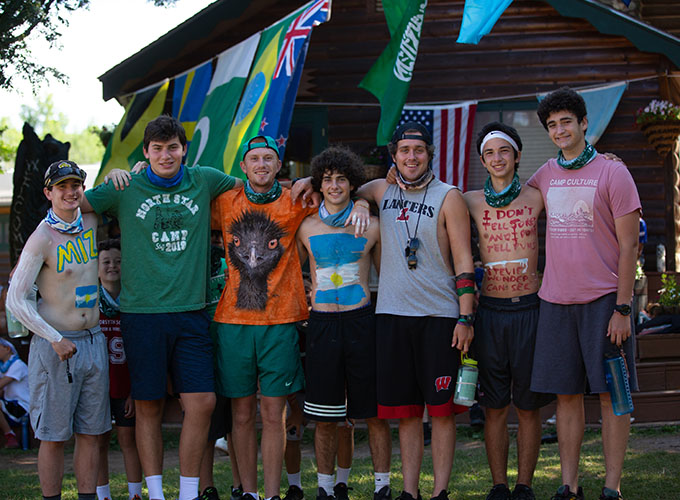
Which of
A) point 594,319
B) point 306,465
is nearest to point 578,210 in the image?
point 594,319

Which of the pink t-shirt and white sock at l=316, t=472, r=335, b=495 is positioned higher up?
the pink t-shirt

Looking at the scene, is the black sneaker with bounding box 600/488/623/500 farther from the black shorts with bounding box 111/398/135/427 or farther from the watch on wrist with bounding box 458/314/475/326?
the black shorts with bounding box 111/398/135/427

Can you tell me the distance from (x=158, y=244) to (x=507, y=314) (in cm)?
218

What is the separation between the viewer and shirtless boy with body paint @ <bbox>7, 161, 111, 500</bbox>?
174 inches

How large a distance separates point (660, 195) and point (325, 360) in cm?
688

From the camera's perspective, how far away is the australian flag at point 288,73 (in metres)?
7.66

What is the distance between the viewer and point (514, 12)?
995cm

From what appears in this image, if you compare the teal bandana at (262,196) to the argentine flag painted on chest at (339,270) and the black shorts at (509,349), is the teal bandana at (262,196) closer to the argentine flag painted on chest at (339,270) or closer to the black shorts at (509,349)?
the argentine flag painted on chest at (339,270)

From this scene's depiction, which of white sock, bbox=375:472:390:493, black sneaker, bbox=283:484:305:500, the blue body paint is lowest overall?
black sneaker, bbox=283:484:305:500

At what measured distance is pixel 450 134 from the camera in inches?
385

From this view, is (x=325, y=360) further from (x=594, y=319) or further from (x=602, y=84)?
(x=602, y=84)

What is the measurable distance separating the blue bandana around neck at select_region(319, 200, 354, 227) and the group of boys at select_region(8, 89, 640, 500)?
1 cm

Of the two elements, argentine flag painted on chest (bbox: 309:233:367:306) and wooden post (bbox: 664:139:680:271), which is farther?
wooden post (bbox: 664:139:680:271)

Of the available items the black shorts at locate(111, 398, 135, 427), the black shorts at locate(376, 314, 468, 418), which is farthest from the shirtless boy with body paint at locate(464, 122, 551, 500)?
the black shorts at locate(111, 398, 135, 427)
